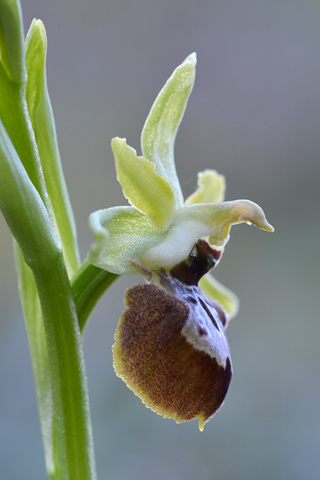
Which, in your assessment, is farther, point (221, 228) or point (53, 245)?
point (221, 228)

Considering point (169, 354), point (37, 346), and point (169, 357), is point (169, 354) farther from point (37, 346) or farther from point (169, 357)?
point (37, 346)

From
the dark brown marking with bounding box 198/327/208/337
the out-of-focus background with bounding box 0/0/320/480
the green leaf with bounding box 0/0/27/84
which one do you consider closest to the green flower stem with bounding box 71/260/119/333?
the dark brown marking with bounding box 198/327/208/337

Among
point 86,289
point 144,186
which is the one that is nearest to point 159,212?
point 144,186

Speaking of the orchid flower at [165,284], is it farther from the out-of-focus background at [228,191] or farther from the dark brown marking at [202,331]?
the out-of-focus background at [228,191]

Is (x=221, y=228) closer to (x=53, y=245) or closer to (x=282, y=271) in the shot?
(x=53, y=245)

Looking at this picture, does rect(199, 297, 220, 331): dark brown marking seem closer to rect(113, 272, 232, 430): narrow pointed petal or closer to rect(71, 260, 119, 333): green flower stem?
rect(113, 272, 232, 430): narrow pointed petal

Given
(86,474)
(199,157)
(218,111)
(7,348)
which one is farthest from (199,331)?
(218,111)
